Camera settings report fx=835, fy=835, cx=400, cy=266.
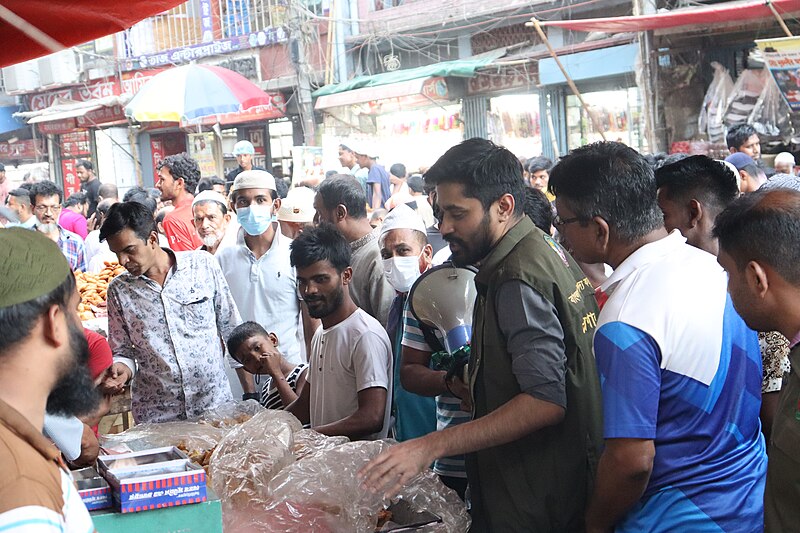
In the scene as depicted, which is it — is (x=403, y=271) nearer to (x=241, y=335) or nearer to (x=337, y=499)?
(x=241, y=335)

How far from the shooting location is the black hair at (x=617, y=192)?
7.11ft

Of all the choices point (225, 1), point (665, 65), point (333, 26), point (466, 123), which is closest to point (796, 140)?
point (665, 65)

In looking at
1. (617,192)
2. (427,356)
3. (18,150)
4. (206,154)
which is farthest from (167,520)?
(18,150)

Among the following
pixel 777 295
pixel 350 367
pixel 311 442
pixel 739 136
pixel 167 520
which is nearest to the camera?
pixel 777 295

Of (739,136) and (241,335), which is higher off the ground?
(739,136)

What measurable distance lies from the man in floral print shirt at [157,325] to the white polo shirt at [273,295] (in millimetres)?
718

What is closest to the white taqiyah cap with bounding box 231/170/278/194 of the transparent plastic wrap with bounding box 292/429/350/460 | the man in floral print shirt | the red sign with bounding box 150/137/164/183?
the man in floral print shirt

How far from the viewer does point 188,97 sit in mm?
9141

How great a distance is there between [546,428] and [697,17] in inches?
236

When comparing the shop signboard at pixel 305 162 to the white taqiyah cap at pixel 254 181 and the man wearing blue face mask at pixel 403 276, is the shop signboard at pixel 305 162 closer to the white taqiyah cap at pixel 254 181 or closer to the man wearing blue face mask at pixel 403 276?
the white taqiyah cap at pixel 254 181

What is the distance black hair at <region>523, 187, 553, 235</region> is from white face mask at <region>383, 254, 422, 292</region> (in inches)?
25.0

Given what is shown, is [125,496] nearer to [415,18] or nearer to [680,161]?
[680,161]

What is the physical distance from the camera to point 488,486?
2.25 m

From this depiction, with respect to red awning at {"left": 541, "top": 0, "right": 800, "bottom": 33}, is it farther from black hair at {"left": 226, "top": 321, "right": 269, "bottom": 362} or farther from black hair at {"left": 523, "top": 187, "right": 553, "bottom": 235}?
black hair at {"left": 226, "top": 321, "right": 269, "bottom": 362}
